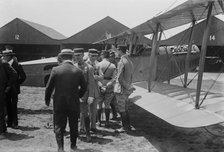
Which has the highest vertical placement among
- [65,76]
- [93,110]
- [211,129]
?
[65,76]

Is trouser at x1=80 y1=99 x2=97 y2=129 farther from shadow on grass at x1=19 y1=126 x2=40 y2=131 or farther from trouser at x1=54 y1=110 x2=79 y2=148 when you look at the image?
shadow on grass at x1=19 y1=126 x2=40 y2=131

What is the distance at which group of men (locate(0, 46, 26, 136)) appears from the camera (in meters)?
5.43

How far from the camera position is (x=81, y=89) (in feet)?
15.6

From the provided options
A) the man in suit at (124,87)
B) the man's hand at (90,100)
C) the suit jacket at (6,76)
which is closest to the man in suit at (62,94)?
the man's hand at (90,100)

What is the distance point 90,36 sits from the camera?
2306 cm

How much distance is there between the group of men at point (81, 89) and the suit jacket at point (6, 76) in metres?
0.94

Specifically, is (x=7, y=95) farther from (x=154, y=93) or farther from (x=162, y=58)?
(x=162, y=58)

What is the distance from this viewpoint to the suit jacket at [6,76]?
17.8 ft

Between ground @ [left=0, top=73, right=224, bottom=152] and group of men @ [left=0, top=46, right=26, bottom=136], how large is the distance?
25 cm

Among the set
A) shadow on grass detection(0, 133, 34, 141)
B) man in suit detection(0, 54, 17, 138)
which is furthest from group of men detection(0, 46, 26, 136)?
shadow on grass detection(0, 133, 34, 141)

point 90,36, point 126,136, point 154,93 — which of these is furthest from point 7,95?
point 90,36

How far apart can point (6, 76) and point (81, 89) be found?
184cm

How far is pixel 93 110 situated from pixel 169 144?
164 cm

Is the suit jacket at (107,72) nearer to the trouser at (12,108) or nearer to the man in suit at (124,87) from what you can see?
the man in suit at (124,87)
